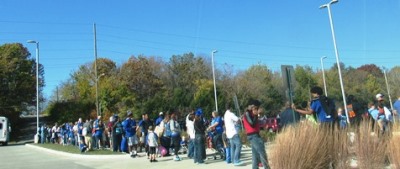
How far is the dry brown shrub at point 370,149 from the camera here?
18.7 feet

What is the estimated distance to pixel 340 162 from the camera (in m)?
6.00

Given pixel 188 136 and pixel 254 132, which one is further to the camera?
pixel 188 136

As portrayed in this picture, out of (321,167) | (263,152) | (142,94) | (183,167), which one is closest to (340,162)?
(321,167)

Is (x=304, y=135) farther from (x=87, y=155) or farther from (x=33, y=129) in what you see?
(x=33, y=129)

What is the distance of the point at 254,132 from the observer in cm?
951

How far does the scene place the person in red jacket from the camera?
9180 millimetres

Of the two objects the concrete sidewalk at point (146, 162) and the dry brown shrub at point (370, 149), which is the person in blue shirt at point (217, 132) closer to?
the concrete sidewalk at point (146, 162)

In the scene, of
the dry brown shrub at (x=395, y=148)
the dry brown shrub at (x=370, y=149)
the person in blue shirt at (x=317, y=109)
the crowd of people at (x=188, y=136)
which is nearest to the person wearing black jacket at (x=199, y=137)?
the crowd of people at (x=188, y=136)

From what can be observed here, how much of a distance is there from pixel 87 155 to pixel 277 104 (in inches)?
1973

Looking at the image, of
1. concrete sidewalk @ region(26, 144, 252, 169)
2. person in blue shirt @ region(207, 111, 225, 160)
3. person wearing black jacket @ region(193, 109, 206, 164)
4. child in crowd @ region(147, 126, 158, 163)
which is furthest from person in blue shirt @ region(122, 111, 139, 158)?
person wearing black jacket @ region(193, 109, 206, 164)

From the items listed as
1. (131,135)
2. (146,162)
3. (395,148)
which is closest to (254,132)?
(395,148)

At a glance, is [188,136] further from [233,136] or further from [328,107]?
[328,107]

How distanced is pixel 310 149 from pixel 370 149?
2.43ft

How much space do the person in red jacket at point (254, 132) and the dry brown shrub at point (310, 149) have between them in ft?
8.88
